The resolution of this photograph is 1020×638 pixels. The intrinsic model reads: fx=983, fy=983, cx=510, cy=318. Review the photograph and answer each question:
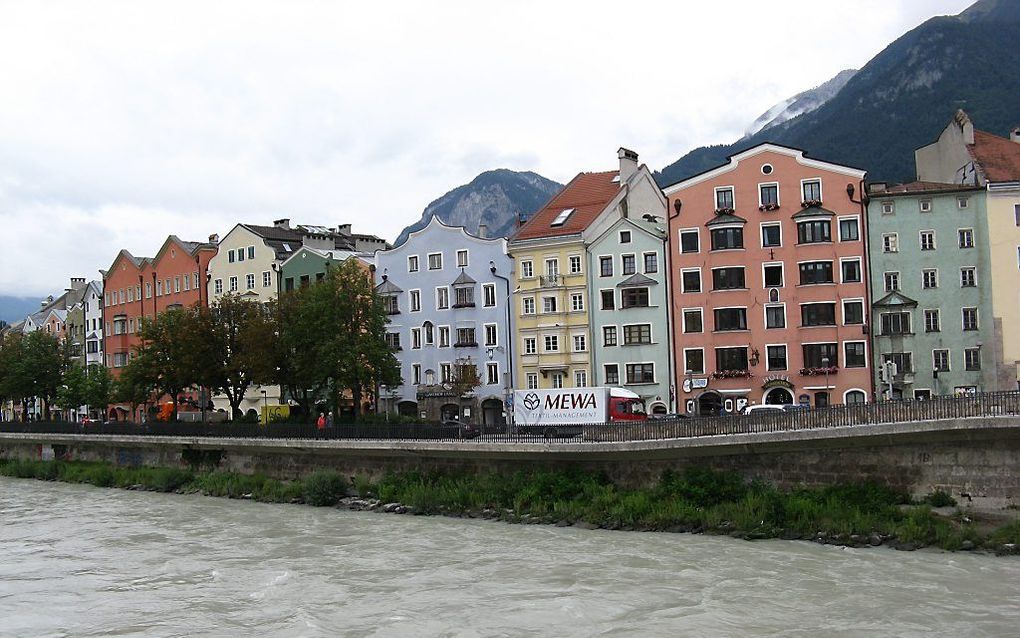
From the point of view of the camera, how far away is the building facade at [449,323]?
61844 mm

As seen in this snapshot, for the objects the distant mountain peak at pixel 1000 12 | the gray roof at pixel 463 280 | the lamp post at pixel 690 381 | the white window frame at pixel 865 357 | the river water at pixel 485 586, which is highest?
the distant mountain peak at pixel 1000 12

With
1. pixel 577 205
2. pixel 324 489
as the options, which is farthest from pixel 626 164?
pixel 324 489

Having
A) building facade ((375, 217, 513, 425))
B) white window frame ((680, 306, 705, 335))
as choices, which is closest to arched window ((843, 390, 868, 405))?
white window frame ((680, 306, 705, 335))

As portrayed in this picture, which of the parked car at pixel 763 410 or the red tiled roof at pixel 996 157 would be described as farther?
the red tiled roof at pixel 996 157

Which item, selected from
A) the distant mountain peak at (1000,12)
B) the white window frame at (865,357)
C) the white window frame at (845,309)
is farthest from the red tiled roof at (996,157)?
the distant mountain peak at (1000,12)

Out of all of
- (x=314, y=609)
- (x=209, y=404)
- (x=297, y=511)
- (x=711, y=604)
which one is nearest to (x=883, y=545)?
(x=711, y=604)

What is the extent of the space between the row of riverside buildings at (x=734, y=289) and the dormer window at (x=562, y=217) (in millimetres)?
360

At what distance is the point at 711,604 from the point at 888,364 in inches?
1146

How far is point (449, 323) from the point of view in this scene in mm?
64188

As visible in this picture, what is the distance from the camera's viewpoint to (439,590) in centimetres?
2655

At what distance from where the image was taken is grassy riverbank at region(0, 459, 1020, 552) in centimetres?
2858

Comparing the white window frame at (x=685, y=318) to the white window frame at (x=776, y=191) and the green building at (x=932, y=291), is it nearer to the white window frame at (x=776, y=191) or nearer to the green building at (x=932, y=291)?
the white window frame at (x=776, y=191)

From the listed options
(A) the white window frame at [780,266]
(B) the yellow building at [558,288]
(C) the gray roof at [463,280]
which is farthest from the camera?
(C) the gray roof at [463,280]

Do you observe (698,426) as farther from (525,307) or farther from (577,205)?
(577,205)
